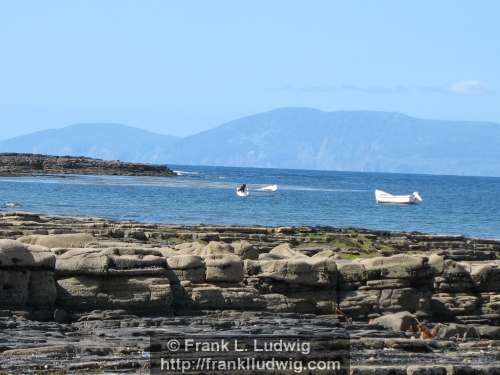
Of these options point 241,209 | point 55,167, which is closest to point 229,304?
point 241,209

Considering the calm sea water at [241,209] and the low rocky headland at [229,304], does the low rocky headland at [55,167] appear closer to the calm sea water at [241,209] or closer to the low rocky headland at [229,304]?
the calm sea water at [241,209]

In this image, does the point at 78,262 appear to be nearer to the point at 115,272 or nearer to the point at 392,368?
the point at 115,272

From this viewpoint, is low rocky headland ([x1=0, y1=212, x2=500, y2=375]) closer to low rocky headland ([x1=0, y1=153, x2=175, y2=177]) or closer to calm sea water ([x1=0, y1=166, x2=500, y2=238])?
calm sea water ([x1=0, y1=166, x2=500, y2=238])

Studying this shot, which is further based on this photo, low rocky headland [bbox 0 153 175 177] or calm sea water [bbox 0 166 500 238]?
low rocky headland [bbox 0 153 175 177]

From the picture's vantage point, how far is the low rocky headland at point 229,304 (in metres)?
22.4

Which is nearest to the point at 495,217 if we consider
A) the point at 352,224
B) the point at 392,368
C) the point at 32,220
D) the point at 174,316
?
the point at 352,224

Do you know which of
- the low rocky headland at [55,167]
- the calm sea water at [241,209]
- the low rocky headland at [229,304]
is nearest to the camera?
the low rocky headland at [229,304]

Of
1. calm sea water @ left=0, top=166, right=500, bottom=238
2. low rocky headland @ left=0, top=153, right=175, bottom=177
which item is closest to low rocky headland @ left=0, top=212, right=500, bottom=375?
calm sea water @ left=0, top=166, right=500, bottom=238

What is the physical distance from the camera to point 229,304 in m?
29.9

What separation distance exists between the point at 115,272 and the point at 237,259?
12.4ft

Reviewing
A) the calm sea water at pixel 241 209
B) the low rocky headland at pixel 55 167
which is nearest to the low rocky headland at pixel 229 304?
the calm sea water at pixel 241 209

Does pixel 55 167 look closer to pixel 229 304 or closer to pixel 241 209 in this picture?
pixel 241 209

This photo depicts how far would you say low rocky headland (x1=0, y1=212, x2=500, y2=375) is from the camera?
22391 mm

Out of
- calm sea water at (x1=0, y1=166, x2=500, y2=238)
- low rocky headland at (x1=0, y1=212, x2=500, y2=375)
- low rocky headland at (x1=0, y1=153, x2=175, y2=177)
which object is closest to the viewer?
low rocky headland at (x1=0, y1=212, x2=500, y2=375)
